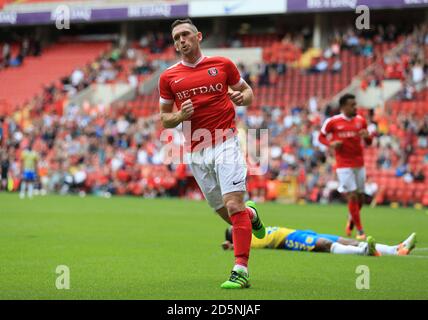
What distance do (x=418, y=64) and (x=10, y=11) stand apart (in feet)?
75.6

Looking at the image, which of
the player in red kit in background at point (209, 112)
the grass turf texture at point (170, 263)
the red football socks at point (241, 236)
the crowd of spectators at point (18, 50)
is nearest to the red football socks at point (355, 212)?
the grass turf texture at point (170, 263)

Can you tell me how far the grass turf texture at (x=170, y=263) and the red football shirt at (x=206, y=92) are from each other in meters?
1.53

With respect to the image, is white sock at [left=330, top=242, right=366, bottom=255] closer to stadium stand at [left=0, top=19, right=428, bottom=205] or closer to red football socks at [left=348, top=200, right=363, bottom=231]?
red football socks at [left=348, top=200, right=363, bottom=231]

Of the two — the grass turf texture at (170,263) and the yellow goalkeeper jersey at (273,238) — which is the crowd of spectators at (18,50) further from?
the yellow goalkeeper jersey at (273,238)

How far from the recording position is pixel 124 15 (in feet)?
138

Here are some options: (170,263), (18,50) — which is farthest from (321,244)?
(18,50)

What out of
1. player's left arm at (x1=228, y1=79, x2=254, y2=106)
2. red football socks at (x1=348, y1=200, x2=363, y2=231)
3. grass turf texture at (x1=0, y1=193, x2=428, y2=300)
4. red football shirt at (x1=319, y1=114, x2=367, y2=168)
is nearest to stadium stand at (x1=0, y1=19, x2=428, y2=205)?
grass turf texture at (x1=0, y1=193, x2=428, y2=300)

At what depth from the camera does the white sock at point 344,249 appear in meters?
11.1

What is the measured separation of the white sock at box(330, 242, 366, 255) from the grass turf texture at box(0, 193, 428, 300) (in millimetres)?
199

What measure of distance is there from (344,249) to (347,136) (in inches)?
178

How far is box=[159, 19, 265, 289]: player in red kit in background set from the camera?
27.5 feet

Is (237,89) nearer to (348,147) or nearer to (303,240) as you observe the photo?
(303,240)
